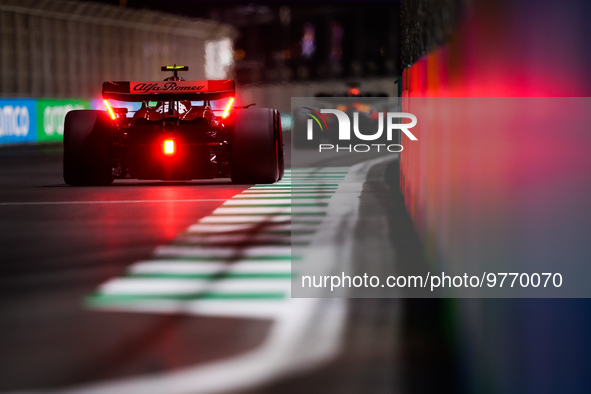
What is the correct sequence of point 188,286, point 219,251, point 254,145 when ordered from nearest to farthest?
point 188,286 → point 219,251 → point 254,145

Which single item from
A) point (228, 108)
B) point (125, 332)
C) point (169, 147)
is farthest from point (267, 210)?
point (125, 332)

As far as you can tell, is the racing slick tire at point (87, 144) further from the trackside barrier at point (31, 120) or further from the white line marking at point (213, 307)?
the trackside barrier at point (31, 120)

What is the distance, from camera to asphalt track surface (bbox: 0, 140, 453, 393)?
17.9ft

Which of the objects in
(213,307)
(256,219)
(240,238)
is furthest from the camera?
(256,219)

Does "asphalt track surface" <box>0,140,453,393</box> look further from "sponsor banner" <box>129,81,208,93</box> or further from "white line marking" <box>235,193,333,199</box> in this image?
"sponsor banner" <box>129,81,208,93</box>

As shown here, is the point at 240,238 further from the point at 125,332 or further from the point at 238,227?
the point at 125,332

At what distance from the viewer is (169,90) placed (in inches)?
691

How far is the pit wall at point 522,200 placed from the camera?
4316 mm

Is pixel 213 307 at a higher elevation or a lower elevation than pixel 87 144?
lower

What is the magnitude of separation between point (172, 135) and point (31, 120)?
781 inches

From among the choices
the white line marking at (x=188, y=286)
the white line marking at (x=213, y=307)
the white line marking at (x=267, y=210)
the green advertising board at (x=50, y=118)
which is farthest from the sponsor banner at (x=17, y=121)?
the white line marking at (x=213, y=307)

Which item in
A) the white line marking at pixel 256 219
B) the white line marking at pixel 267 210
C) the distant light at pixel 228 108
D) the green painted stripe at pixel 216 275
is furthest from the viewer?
the distant light at pixel 228 108

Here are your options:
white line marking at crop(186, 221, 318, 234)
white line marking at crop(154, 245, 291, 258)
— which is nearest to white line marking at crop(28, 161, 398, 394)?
white line marking at crop(154, 245, 291, 258)

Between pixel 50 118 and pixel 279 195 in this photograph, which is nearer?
pixel 279 195
